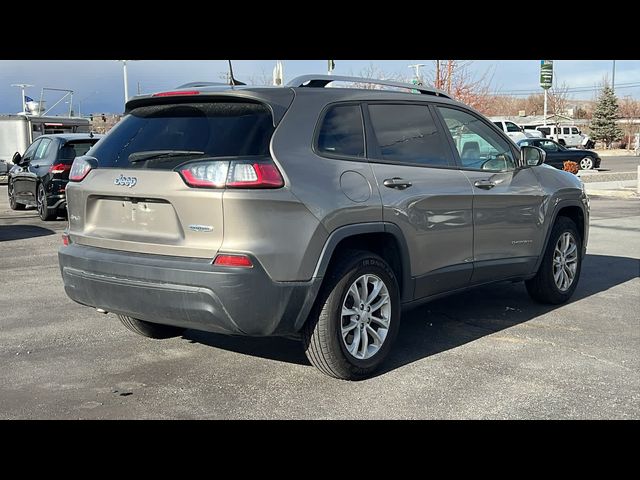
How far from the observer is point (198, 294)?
4207 mm

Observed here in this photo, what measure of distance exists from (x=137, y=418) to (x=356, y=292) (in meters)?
1.56

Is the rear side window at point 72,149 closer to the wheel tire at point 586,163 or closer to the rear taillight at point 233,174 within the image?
the rear taillight at point 233,174

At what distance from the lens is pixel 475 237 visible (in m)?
5.81

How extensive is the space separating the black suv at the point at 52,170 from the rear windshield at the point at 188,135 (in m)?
8.99

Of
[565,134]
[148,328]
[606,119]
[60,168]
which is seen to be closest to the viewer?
[148,328]

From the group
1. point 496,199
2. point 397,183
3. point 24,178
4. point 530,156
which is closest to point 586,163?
point 24,178

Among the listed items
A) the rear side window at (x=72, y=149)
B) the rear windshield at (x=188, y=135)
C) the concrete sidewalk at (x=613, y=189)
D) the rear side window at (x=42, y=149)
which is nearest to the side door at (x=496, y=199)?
the rear windshield at (x=188, y=135)

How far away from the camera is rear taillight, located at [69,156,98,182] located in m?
4.85

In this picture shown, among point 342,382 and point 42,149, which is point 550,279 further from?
point 42,149

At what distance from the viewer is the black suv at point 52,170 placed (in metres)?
13.4

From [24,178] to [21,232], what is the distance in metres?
2.69
